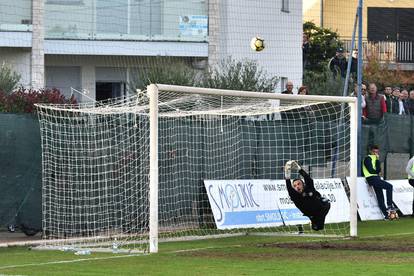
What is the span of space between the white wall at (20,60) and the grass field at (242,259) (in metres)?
12.7

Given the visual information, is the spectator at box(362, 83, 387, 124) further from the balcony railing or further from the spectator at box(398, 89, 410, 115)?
the balcony railing

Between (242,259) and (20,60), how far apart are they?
17097mm

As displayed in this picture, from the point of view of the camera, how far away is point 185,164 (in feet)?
81.0

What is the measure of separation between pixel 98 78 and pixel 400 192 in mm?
10751

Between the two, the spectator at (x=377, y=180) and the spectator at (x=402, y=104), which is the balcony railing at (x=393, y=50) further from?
the spectator at (x=377, y=180)

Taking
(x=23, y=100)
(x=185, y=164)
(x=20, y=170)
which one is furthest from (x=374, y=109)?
(x=20, y=170)

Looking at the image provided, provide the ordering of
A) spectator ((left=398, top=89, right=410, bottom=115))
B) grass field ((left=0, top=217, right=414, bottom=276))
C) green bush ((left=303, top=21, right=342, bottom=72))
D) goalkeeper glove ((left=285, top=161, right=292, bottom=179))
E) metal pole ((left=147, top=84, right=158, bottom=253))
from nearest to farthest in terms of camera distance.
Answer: grass field ((left=0, top=217, right=414, bottom=276)) → metal pole ((left=147, top=84, right=158, bottom=253)) → goalkeeper glove ((left=285, top=161, right=292, bottom=179)) → spectator ((left=398, top=89, right=410, bottom=115)) → green bush ((left=303, top=21, right=342, bottom=72))

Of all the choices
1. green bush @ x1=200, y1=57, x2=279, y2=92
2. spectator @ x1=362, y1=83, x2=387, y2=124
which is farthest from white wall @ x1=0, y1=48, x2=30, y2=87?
spectator @ x1=362, y1=83, x2=387, y2=124

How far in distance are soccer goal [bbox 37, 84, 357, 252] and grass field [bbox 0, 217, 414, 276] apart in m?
1.00

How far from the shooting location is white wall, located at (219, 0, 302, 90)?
3641cm

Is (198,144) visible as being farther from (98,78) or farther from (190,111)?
(98,78)

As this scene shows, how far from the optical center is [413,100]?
34.2 metres

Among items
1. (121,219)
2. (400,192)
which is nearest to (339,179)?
(400,192)

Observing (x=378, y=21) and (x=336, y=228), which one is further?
(x=378, y=21)
